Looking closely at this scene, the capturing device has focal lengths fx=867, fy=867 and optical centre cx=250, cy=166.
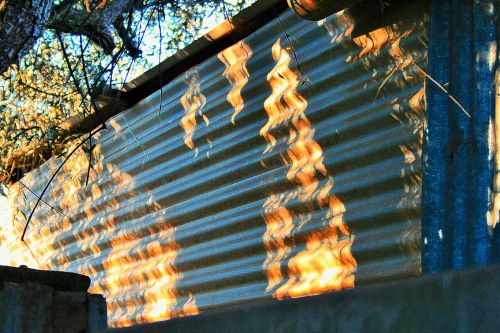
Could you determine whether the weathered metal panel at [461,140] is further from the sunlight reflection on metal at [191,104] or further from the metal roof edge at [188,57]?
the sunlight reflection on metal at [191,104]

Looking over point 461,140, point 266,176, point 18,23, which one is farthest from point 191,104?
point 461,140

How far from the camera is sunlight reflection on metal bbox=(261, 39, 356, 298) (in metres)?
4.16

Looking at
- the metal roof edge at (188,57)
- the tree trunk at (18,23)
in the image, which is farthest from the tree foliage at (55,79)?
the tree trunk at (18,23)

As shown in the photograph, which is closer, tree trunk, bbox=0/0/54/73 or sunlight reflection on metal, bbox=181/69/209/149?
tree trunk, bbox=0/0/54/73

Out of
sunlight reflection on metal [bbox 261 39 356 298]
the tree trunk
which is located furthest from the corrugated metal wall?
the tree trunk

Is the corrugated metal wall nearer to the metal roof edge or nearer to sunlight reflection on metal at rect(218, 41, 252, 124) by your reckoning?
sunlight reflection on metal at rect(218, 41, 252, 124)

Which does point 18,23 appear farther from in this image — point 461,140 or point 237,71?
point 461,140

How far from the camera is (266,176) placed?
4.72 metres

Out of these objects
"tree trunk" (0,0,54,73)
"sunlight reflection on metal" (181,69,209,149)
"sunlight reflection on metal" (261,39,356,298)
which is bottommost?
"sunlight reflection on metal" (261,39,356,298)

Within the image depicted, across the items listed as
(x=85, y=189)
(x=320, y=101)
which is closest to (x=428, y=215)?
(x=320, y=101)

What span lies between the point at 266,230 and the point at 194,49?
152 centimetres

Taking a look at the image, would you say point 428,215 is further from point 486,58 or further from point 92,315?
point 92,315

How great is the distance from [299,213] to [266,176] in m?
0.38

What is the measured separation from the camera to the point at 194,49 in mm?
5629
